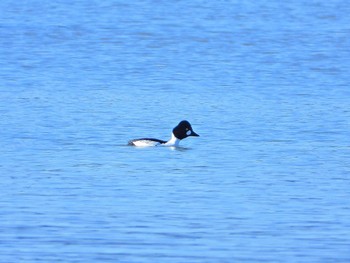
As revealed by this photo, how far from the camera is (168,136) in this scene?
17922 mm

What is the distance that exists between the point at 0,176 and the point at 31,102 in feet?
22.6

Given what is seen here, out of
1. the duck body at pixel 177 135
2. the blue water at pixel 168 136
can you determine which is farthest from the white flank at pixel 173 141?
the blue water at pixel 168 136

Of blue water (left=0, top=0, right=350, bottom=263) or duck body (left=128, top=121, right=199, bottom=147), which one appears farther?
duck body (left=128, top=121, right=199, bottom=147)

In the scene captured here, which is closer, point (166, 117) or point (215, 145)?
point (215, 145)

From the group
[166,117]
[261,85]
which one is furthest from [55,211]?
[261,85]

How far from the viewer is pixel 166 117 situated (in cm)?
1925

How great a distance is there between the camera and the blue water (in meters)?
10.6

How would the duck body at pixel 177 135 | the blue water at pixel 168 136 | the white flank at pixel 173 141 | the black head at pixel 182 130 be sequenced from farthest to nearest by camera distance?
the black head at pixel 182 130, the white flank at pixel 173 141, the duck body at pixel 177 135, the blue water at pixel 168 136

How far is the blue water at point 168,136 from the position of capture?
34.8 ft

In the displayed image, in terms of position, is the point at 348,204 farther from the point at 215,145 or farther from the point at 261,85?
the point at 261,85

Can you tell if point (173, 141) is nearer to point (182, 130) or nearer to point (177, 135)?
point (177, 135)

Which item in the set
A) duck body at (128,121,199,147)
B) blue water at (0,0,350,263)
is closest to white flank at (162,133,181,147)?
duck body at (128,121,199,147)

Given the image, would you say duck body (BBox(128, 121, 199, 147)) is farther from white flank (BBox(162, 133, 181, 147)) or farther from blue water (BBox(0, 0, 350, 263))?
blue water (BBox(0, 0, 350, 263))

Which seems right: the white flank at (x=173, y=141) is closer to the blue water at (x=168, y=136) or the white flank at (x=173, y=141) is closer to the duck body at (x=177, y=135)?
the duck body at (x=177, y=135)
